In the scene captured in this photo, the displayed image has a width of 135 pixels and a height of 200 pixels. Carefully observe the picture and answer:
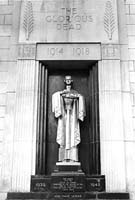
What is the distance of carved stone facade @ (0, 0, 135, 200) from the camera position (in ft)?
31.1

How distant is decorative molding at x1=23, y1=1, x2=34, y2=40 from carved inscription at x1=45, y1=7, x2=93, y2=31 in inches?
23.5

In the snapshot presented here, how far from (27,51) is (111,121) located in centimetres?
393

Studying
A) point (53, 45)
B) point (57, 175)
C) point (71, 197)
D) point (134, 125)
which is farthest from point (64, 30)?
point (71, 197)

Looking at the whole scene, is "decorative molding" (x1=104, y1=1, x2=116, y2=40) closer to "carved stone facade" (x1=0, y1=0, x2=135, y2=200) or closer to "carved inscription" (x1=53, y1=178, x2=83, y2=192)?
"carved stone facade" (x1=0, y1=0, x2=135, y2=200)

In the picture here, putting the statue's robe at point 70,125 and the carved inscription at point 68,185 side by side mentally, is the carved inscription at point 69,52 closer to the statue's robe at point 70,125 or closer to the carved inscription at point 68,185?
the statue's robe at point 70,125

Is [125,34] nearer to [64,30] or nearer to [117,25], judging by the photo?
[117,25]

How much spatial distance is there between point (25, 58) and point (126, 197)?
5.82m

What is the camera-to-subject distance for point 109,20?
35.2ft

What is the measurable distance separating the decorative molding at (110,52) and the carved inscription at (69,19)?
120 cm

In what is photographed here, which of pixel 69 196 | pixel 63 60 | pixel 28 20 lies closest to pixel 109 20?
pixel 63 60

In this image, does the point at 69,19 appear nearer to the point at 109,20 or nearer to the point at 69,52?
the point at 69,52

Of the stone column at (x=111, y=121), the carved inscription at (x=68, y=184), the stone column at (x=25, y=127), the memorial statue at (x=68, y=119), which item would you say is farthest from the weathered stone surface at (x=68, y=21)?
the carved inscription at (x=68, y=184)

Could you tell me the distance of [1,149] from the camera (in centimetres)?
980

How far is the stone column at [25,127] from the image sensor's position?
9.37 m
